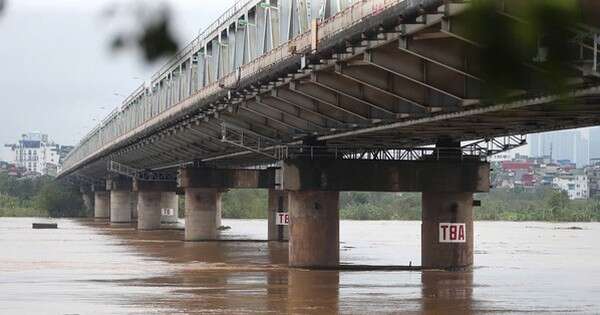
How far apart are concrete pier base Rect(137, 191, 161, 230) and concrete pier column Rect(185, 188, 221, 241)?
34.5 meters

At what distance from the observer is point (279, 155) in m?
54.2

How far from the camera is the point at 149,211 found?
12425 cm

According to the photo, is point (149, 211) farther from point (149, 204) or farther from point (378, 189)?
point (378, 189)

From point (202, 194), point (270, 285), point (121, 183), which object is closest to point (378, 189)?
point (270, 285)

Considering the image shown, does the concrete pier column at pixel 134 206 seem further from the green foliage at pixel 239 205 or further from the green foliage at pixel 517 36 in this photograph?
the green foliage at pixel 517 36

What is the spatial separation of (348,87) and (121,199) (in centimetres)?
11791

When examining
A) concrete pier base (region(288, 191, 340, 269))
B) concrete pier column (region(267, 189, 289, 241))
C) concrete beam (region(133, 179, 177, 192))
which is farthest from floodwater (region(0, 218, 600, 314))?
concrete beam (region(133, 179, 177, 192))

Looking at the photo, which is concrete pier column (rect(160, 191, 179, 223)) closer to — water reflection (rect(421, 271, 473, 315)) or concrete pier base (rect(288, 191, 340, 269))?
concrete pier base (rect(288, 191, 340, 269))

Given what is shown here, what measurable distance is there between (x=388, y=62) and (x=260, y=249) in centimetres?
4602

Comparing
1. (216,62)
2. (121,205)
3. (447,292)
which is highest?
(216,62)

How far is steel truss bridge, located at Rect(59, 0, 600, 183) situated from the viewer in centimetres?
2683

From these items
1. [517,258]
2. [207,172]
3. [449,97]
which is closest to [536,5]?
[449,97]

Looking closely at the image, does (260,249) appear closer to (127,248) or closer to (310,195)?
(127,248)

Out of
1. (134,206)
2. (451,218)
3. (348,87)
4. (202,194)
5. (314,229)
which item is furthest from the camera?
(134,206)
